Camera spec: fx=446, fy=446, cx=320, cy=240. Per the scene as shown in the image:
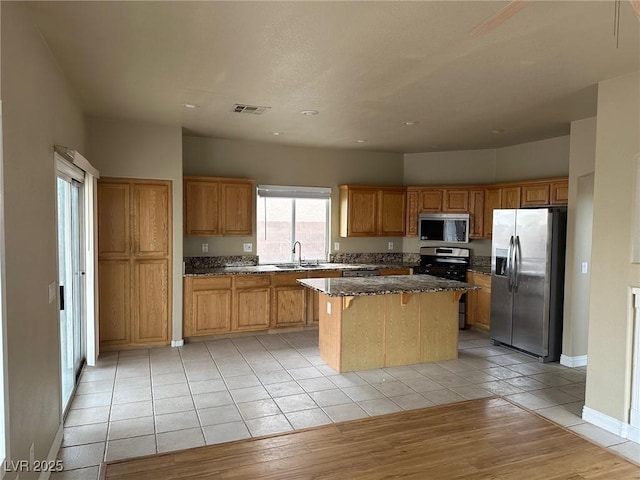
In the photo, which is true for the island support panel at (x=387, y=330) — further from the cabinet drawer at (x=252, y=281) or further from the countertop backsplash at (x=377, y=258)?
the countertop backsplash at (x=377, y=258)

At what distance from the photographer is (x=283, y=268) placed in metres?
6.39

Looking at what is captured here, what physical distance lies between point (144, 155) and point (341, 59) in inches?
125

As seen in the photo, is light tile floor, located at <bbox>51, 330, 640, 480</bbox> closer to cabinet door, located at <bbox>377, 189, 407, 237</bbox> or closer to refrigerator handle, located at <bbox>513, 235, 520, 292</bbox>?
refrigerator handle, located at <bbox>513, 235, 520, 292</bbox>

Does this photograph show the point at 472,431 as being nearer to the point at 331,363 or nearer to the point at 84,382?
the point at 331,363

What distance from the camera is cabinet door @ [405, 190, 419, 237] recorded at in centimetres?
723

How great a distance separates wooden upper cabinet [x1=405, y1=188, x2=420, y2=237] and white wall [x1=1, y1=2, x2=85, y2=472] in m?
5.22

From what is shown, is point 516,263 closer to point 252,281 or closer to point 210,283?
point 252,281

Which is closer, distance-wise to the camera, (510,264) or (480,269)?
(510,264)

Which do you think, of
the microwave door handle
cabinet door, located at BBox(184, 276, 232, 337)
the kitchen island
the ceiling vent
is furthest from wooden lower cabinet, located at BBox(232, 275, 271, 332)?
the microwave door handle

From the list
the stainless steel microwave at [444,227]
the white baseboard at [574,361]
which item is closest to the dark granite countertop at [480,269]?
the stainless steel microwave at [444,227]

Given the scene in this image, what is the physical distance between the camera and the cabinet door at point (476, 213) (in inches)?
265

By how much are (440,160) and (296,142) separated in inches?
97.9

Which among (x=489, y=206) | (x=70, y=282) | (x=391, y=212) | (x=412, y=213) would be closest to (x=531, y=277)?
(x=489, y=206)

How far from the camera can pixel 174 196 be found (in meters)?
5.48
